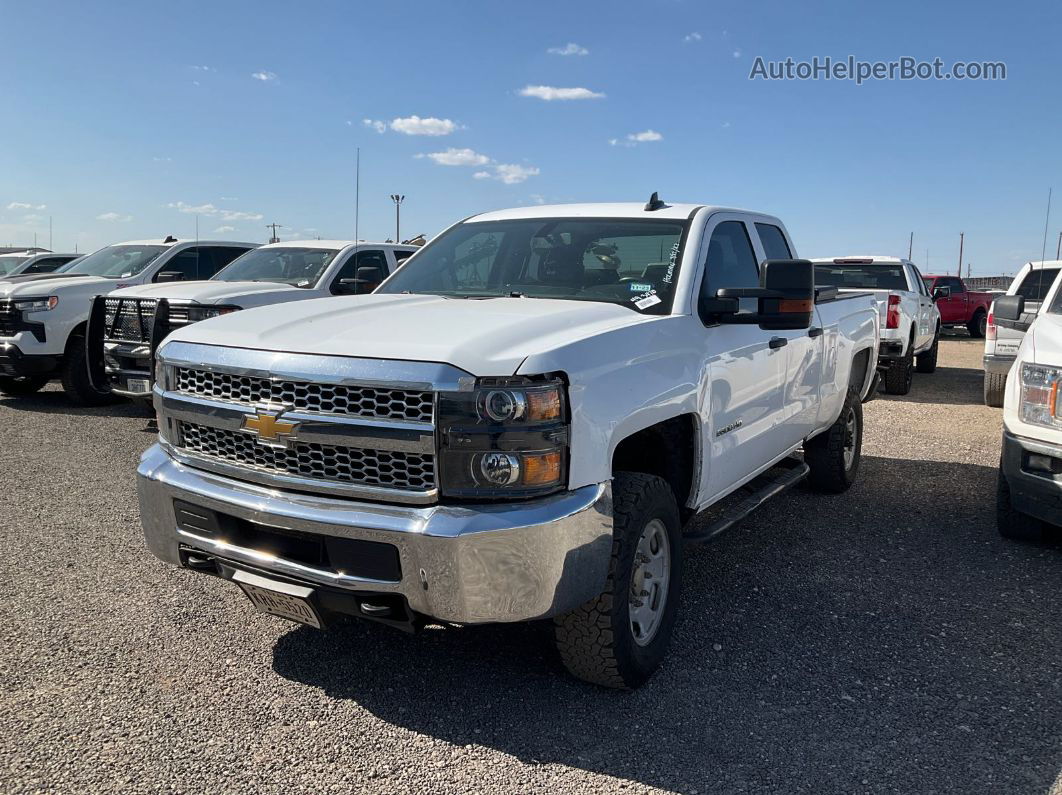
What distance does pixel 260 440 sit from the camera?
2967mm

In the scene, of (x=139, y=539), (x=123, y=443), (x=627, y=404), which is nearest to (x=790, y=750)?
(x=627, y=404)

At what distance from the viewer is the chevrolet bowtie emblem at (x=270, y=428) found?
2893 millimetres

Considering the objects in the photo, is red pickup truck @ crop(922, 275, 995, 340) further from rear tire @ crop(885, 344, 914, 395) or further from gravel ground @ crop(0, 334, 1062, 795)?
gravel ground @ crop(0, 334, 1062, 795)

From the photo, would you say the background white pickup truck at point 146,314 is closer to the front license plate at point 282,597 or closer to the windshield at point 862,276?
the front license plate at point 282,597

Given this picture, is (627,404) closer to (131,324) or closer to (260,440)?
(260,440)

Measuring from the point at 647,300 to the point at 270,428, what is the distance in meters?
1.70

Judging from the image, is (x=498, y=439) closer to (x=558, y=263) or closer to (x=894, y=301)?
(x=558, y=263)

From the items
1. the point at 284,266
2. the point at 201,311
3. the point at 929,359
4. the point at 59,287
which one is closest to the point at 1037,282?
the point at 929,359

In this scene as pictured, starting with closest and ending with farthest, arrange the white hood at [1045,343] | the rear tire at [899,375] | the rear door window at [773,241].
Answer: the white hood at [1045,343], the rear door window at [773,241], the rear tire at [899,375]

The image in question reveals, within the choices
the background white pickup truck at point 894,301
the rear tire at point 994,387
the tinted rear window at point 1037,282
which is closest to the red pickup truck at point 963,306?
the background white pickup truck at point 894,301

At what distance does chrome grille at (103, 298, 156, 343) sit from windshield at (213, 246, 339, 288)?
161 cm

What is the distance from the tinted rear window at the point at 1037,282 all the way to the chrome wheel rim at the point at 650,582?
30.6ft

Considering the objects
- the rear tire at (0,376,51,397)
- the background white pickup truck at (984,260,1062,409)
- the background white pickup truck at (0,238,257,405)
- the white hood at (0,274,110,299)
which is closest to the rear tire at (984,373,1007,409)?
the background white pickup truck at (984,260,1062,409)

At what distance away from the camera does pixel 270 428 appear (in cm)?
293
